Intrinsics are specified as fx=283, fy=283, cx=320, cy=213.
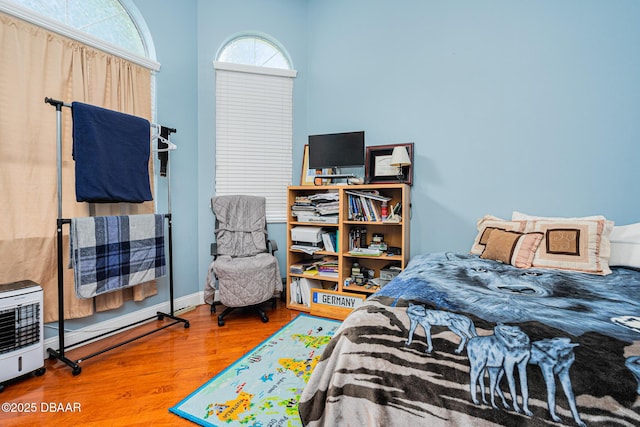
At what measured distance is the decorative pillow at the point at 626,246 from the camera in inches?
69.1

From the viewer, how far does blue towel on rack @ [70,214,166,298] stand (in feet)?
5.98

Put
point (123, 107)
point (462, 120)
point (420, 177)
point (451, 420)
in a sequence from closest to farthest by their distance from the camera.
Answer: point (451, 420) < point (123, 107) < point (462, 120) < point (420, 177)

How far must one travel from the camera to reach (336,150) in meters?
2.79

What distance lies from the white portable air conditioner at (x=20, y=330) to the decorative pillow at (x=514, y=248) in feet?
9.41

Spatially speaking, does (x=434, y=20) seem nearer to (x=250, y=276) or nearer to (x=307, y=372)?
(x=250, y=276)

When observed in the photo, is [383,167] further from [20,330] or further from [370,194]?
[20,330]

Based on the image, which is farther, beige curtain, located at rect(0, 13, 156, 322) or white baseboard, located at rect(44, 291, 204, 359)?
white baseboard, located at rect(44, 291, 204, 359)

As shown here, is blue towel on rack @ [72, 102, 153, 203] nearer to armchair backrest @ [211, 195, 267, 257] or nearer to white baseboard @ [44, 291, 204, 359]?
armchair backrest @ [211, 195, 267, 257]

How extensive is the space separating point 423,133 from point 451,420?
7.88ft

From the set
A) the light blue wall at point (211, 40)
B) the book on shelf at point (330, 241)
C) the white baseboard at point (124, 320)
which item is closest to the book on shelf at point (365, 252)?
the book on shelf at point (330, 241)

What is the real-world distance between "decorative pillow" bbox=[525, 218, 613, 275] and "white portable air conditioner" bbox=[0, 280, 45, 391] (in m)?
3.07

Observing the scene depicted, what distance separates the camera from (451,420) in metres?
0.77

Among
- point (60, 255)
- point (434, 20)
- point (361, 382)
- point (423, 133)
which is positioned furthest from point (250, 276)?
point (434, 20)

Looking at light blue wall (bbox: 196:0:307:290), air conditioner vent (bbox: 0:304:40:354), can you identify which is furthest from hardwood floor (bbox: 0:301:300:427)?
light blue wall (bbox: 196:0:307:290)
